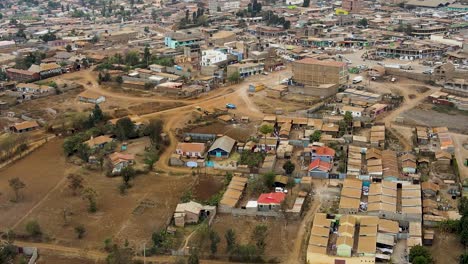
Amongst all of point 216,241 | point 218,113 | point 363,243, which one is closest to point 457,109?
point 218,113

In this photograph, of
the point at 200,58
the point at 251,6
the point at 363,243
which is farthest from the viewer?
the point at 251,6

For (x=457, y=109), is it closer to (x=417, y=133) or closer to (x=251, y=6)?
(x=417, y=133)

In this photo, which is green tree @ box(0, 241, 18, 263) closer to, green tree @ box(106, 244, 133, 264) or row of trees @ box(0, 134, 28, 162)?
green tree @ box(106, 244, 133, 264)

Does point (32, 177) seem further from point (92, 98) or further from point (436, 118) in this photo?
point (436, 118)

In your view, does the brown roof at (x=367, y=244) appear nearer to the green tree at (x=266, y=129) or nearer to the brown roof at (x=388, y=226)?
the brown roof at (x=388, y=226)

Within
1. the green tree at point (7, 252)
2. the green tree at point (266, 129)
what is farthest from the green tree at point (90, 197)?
the green tree at point (266, 129)

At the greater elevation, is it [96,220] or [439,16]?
[439,16]

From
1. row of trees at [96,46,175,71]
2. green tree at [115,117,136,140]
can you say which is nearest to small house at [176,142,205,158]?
green tree at [115,117,136,140]
